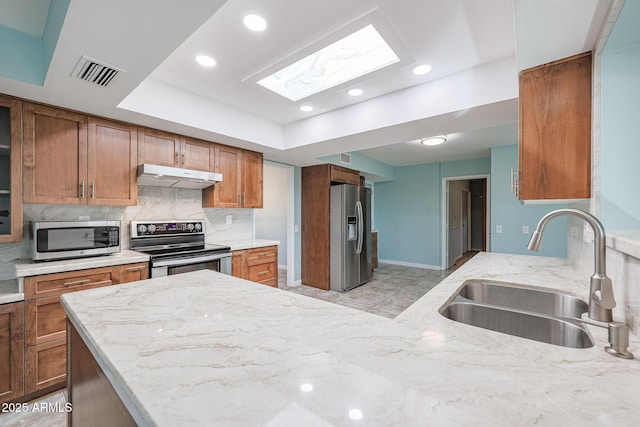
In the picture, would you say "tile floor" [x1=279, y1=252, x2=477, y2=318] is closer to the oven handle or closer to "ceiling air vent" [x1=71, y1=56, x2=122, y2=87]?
the oven handle

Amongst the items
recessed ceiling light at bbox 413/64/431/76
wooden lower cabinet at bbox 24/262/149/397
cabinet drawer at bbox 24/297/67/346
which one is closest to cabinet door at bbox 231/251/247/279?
wooden lower cabinet at bbox 24/262/149/397

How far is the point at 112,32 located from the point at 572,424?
2101mm

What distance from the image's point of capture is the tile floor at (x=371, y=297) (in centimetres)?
170

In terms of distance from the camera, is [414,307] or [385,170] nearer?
[414,307]

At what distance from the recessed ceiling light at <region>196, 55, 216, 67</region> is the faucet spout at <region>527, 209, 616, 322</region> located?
2.27m

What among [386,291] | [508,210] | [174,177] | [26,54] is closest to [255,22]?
[26,54]

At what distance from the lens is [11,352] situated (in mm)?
1745

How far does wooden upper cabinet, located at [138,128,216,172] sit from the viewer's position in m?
2.61

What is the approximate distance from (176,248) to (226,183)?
0.95m

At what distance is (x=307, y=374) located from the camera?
0.59m

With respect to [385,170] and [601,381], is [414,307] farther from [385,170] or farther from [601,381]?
[385,170]

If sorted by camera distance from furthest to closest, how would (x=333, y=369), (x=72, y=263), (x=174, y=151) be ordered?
(x=174, y=151) < (x=72, y=263) < (x=333, y=369)

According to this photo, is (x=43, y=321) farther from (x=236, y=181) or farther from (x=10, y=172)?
(x=236, y=181)

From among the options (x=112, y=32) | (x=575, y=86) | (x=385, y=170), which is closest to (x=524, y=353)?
(x=575, y=86)
